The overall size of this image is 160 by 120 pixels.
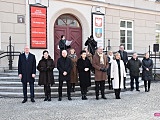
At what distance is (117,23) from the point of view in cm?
1695

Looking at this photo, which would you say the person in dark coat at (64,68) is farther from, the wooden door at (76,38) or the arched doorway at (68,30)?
the wooden door at (76,38)

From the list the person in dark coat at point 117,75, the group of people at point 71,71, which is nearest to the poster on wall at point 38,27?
the group of people at point 71,71

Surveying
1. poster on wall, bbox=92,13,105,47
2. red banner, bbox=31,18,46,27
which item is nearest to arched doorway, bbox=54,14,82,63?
poster on wall, bbox=92,13,105,47

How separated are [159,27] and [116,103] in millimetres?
12221

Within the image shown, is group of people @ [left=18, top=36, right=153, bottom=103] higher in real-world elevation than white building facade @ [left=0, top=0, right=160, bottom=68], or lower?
lower

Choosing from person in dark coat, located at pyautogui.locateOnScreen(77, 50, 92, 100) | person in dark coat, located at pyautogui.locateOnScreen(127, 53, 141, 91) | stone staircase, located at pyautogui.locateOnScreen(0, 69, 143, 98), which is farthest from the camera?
person in dark coat, located at pyautogui.locateOnScreen(127, 53, 141, 91)

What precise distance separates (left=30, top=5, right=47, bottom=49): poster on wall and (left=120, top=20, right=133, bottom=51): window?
5585 mm

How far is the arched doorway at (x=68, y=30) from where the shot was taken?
1474 cm

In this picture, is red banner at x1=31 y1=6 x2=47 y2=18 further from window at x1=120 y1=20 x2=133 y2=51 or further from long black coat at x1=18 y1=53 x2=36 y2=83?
window at x1=120 y1=20 x2=133 y2=51

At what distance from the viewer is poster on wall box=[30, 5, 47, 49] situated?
43.5 feet

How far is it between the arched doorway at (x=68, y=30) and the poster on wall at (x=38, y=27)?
1077 millimetres

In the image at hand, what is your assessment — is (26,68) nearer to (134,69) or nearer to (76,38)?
(134,69)

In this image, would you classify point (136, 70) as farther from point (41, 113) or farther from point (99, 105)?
point (41, 113)

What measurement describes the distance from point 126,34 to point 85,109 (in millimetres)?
10351
